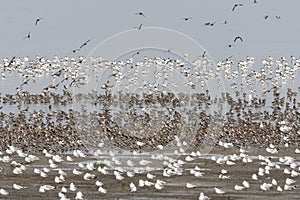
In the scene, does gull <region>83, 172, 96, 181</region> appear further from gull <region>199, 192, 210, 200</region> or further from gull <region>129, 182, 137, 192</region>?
gull <region>199, 192, 210, 200</region>

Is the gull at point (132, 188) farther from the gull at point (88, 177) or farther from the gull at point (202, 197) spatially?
the gull at point (202, 197)

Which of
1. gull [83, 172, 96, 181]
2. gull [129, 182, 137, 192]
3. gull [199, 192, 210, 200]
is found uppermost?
gull [83, 172, 96, 181]

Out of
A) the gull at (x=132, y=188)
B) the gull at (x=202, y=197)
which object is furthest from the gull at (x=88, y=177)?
the gull at (x=202, y=197)

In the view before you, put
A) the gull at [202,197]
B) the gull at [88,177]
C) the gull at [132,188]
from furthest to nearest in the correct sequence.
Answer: the gull at [88,177], the gull at [132,188], the gull at [202,197]

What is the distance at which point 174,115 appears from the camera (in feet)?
125

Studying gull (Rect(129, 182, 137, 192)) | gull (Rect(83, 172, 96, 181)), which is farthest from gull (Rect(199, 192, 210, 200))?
gull (Rect(83, 172, 96, 181))

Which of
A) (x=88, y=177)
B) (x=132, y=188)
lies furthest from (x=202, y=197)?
(x=88, y=177)

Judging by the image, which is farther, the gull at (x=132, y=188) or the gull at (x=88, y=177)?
the gull at (x=88, y=177)

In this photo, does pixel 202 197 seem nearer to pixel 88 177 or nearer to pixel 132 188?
pixel 132 188

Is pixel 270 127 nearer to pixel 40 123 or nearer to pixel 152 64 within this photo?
pixel 40 123

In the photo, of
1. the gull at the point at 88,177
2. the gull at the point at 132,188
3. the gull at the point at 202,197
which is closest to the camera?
the gull at the point at 202,197

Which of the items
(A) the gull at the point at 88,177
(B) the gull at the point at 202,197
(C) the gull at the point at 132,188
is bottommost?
(B) the gull at the point at 202,197

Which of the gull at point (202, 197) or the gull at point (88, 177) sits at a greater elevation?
the gull at point (88, 177)

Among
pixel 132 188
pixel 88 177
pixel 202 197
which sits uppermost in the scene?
pixel 88 177
